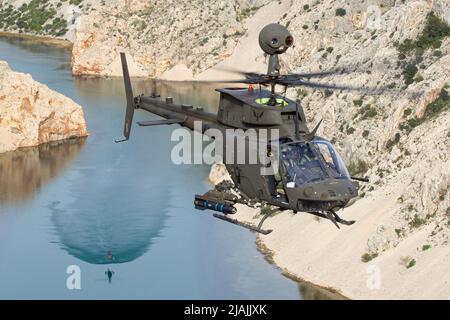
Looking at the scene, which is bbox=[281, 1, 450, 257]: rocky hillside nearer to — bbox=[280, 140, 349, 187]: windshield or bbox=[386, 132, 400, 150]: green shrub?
bbox=[386, 132, 400, 150]: green shrub

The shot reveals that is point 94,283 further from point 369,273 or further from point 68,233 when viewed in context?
point 369,273

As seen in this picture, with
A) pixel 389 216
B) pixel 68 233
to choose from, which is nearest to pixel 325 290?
pixel 389 216

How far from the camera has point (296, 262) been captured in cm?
9231

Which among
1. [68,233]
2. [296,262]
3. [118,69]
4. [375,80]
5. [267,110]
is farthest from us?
[118,69]

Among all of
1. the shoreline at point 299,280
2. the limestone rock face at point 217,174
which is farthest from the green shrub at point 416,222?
A: the limestone rock face at point 217,174

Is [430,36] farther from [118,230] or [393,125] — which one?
[118,230]

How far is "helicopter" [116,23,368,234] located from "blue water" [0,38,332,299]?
2861 centimetres

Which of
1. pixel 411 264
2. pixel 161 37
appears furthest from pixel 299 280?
pixel 161 37

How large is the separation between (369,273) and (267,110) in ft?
109

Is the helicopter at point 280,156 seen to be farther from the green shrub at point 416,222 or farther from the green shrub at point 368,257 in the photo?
the green shrub at point 416,222

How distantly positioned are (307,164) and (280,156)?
1.39 metres

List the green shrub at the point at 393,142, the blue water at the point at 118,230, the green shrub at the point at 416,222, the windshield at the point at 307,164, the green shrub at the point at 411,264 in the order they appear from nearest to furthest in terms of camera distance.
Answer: the windshield at the point at 307,164, the green shrub at the point at 411,264, the blue water at the point at 118,230, the green shrub at the point at 416,222, the green shrub at the point at 393,142

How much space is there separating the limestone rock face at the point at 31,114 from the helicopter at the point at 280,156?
73487 millimetres

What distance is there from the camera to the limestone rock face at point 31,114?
432ft
